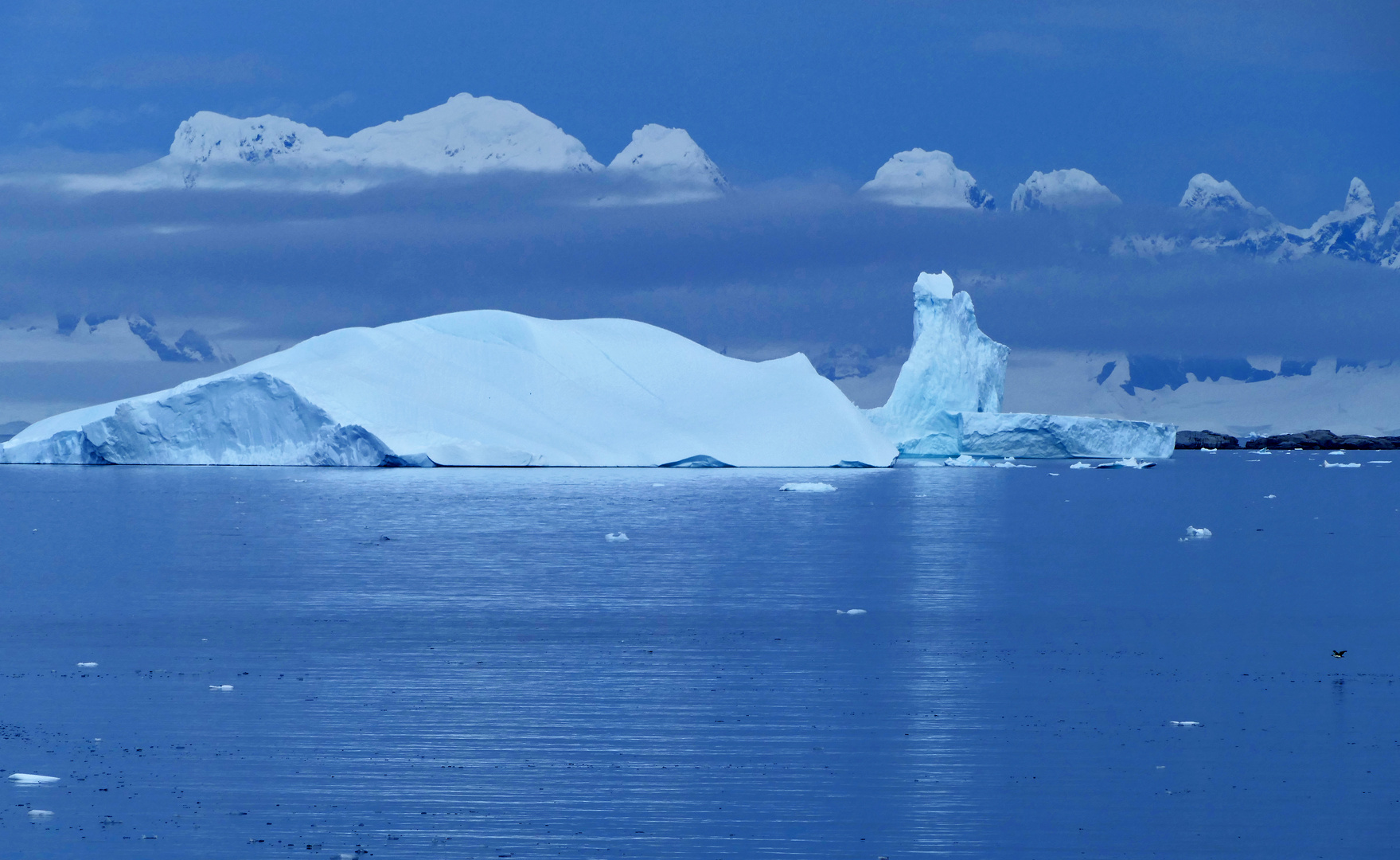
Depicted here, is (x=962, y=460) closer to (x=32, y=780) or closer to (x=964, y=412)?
(x=964, y=412)

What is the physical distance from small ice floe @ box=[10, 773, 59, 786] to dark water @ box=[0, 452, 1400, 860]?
0.36 feet

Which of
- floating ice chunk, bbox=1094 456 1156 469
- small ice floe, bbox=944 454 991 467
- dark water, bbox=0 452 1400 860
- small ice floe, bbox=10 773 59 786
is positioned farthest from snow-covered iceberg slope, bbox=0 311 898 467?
small ice floe, bbox=10 773 59 786

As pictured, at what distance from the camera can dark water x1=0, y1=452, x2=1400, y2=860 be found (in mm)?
7031

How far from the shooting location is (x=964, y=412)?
215ft

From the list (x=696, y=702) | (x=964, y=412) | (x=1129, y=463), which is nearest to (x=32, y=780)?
(x=696, y=702)

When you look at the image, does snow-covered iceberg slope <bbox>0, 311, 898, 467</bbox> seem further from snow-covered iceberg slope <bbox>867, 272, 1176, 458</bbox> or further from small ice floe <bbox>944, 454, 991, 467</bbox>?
small ice floe <bbox>944, 454, 991, 467</bbox>

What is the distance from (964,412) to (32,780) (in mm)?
59999

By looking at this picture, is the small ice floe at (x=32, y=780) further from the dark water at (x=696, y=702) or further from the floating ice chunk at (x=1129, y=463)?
the floating ice chunk at (x=1129, y=463)

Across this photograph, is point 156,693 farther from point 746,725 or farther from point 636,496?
point 636,496

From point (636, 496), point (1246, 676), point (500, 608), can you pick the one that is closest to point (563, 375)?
point (636, 496)

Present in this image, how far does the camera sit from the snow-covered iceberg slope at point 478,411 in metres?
56.1

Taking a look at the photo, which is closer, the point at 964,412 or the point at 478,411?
the point at 478,411

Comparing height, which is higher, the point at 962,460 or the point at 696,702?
the point at 962,460

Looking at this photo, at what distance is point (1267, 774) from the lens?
8148mm
